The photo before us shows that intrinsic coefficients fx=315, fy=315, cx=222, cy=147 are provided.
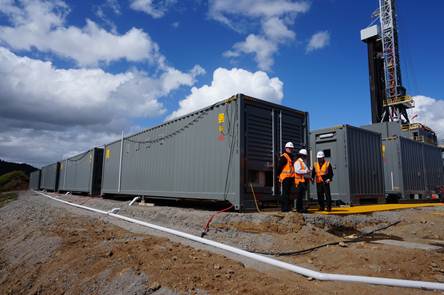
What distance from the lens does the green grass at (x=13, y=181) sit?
52.5 m

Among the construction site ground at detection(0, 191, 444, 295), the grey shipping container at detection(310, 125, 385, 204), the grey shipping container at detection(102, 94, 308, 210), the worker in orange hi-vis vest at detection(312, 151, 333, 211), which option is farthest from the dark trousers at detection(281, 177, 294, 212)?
the grey shipping container at detection(310, 125, 385, 204)

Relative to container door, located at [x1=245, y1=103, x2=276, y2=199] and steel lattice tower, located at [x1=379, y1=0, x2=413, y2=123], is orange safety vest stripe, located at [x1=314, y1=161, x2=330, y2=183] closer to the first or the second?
container door, located at [x1=245, y1=103, x2=276, y2=199]

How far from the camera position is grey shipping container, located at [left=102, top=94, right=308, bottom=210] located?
25.1 ft

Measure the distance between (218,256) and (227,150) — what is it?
3.49 metres

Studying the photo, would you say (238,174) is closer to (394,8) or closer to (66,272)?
(66,272)

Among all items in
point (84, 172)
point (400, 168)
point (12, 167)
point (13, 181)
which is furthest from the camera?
point (12, 167)

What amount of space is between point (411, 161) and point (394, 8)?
28.8m

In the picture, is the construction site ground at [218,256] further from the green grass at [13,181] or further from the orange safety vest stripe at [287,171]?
the green grass at [13,181]

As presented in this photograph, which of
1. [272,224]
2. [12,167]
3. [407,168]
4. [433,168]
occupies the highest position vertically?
[12,167]

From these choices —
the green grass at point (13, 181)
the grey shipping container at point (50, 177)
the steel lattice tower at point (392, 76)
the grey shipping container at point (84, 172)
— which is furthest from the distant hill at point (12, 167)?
the steel lattice tower at point (392, 76)

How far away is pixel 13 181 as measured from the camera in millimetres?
55188

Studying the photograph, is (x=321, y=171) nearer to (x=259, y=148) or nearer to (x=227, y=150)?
(x=259, y=148)

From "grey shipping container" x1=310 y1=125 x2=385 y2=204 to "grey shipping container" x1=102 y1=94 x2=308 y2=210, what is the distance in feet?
7.55

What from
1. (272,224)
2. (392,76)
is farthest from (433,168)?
(392,76)
